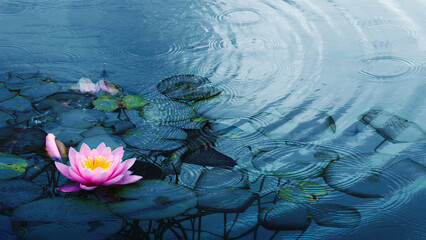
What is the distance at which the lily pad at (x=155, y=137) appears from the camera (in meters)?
1.08

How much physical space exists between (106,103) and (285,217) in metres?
0.64

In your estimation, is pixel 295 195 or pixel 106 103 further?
pixel 106 103

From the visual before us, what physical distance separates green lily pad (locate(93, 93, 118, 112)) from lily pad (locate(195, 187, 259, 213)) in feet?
1.42

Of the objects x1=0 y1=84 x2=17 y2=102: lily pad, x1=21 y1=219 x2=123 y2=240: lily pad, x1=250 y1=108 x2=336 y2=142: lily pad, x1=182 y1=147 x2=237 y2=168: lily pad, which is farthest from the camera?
x1=0 y1=84 x2=17 y2=102: lily pad

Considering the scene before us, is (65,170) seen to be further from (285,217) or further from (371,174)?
(371,174)

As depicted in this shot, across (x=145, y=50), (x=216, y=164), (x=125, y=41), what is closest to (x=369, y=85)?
(x=216, y=164)

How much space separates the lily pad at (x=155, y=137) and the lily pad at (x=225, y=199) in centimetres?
18

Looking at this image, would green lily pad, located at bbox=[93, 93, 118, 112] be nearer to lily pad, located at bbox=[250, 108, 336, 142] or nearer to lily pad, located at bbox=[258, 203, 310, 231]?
lily pad, located at bbox=[250, 108, 336, 142]

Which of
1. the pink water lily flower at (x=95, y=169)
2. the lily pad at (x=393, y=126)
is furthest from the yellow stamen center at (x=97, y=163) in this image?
the lily pad at (x=393, y=126)

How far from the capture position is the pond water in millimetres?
887

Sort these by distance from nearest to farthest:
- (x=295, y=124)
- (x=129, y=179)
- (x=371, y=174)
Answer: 1. (x=129, y=179)
2. (x=371, y=174)
3. (x=295, y=124)

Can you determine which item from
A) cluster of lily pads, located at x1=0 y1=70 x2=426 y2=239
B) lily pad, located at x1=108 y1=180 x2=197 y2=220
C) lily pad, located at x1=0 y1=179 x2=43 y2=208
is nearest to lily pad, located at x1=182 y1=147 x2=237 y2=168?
cluster of lily pads, located at x1=0 y1=70 x2=426 y2=239

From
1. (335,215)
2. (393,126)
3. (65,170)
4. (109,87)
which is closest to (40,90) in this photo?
(109,87)

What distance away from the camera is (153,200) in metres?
0.89
